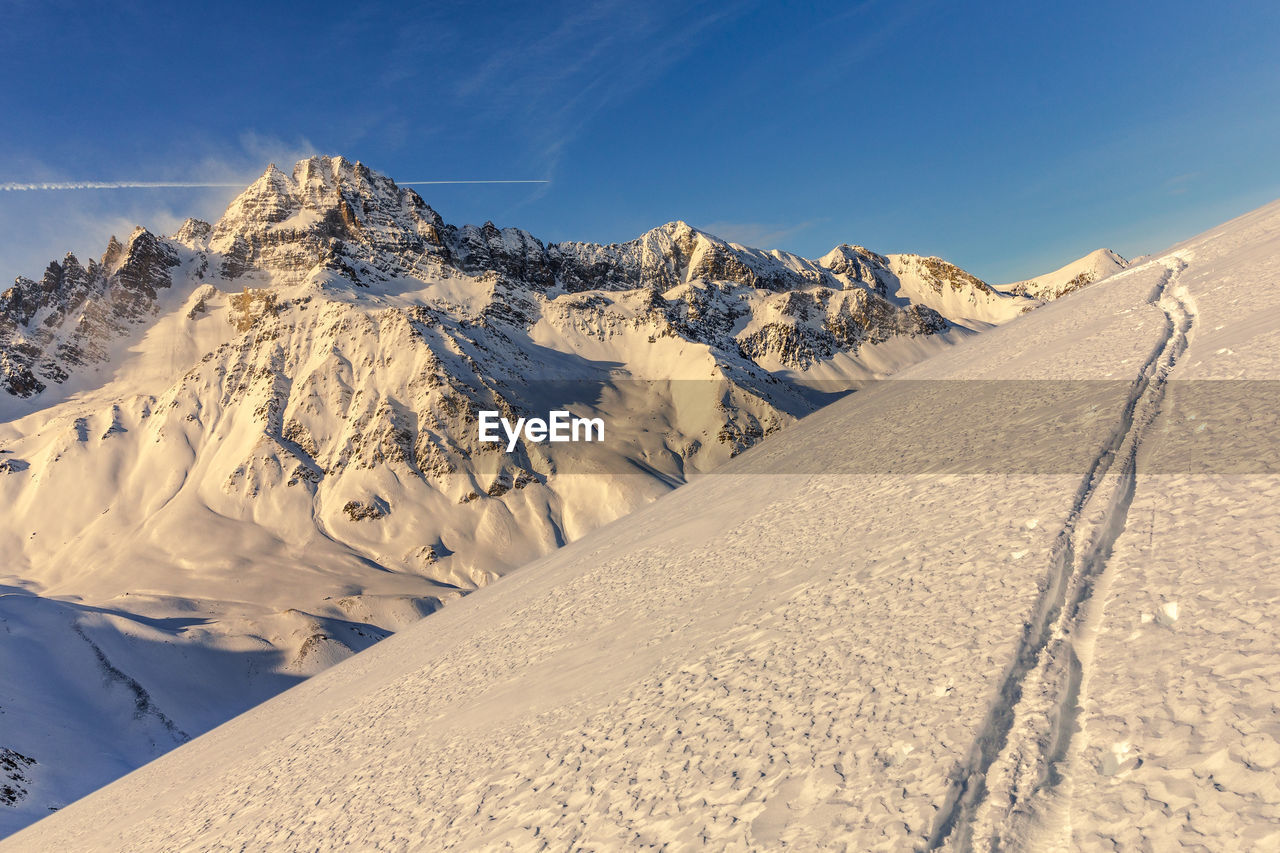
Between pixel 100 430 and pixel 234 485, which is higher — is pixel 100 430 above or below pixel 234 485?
above

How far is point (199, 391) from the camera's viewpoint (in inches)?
6048

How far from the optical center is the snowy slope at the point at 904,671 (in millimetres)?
5918

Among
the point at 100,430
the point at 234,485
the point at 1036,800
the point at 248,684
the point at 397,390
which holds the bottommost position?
the point at 248,684

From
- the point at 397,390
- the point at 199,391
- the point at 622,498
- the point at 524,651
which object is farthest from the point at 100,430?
the point at 524,651

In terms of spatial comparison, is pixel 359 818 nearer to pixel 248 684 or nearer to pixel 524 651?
pixel 524 651

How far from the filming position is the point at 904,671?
7.69 metres

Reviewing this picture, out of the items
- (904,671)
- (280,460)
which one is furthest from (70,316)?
(904,671)

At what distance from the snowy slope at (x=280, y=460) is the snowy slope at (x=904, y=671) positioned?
200 feet

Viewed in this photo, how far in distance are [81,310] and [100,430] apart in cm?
6714

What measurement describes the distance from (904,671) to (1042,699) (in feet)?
4.69
